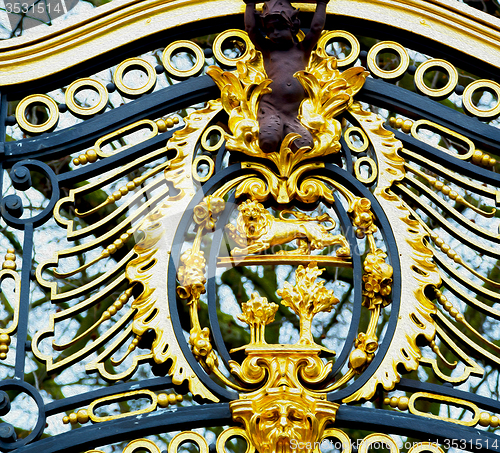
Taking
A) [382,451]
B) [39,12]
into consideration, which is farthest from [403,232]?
[39,12]

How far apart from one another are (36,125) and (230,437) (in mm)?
1145

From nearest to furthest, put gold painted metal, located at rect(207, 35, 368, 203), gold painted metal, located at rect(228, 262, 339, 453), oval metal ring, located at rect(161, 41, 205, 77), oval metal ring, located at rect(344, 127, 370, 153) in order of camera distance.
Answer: gold painted metal, located at rect(228, 262, 339, 453) < gold painted metal, located at rect(207, 35, 368, 203) < oval metal ring, located at rect(344, 127, 370, 153) < oval metal ring, located at rect(161, 41, 205, 77)

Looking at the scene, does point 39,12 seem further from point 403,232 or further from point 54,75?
point 403,232

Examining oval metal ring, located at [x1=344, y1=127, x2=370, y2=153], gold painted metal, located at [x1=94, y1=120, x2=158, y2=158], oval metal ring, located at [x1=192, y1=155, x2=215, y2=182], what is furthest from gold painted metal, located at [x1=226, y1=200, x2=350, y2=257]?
gold painted metal, located at [x1=94, y1=120, x2=158, y2=158]

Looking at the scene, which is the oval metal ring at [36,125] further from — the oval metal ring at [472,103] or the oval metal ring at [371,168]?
the oval metal ring at [472,103]

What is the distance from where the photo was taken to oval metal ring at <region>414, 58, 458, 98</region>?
3.04 metres

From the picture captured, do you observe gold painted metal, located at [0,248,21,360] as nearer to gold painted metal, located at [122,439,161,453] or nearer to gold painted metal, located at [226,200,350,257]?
gold painted metal, located at [122,439,161,453]

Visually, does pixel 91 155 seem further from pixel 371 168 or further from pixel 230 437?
pixel 230 437

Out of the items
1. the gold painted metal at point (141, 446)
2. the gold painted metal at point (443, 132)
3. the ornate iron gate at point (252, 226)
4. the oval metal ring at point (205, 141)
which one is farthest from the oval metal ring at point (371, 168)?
the gold painted metal at point (141, 446)

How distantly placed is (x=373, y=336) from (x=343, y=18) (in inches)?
42.8

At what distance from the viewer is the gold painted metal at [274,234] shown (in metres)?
2.75

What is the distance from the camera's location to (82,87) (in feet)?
9.98

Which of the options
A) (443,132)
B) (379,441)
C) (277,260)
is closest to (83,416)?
(277,260)

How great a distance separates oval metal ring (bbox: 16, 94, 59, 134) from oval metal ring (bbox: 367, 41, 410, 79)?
100 cm
